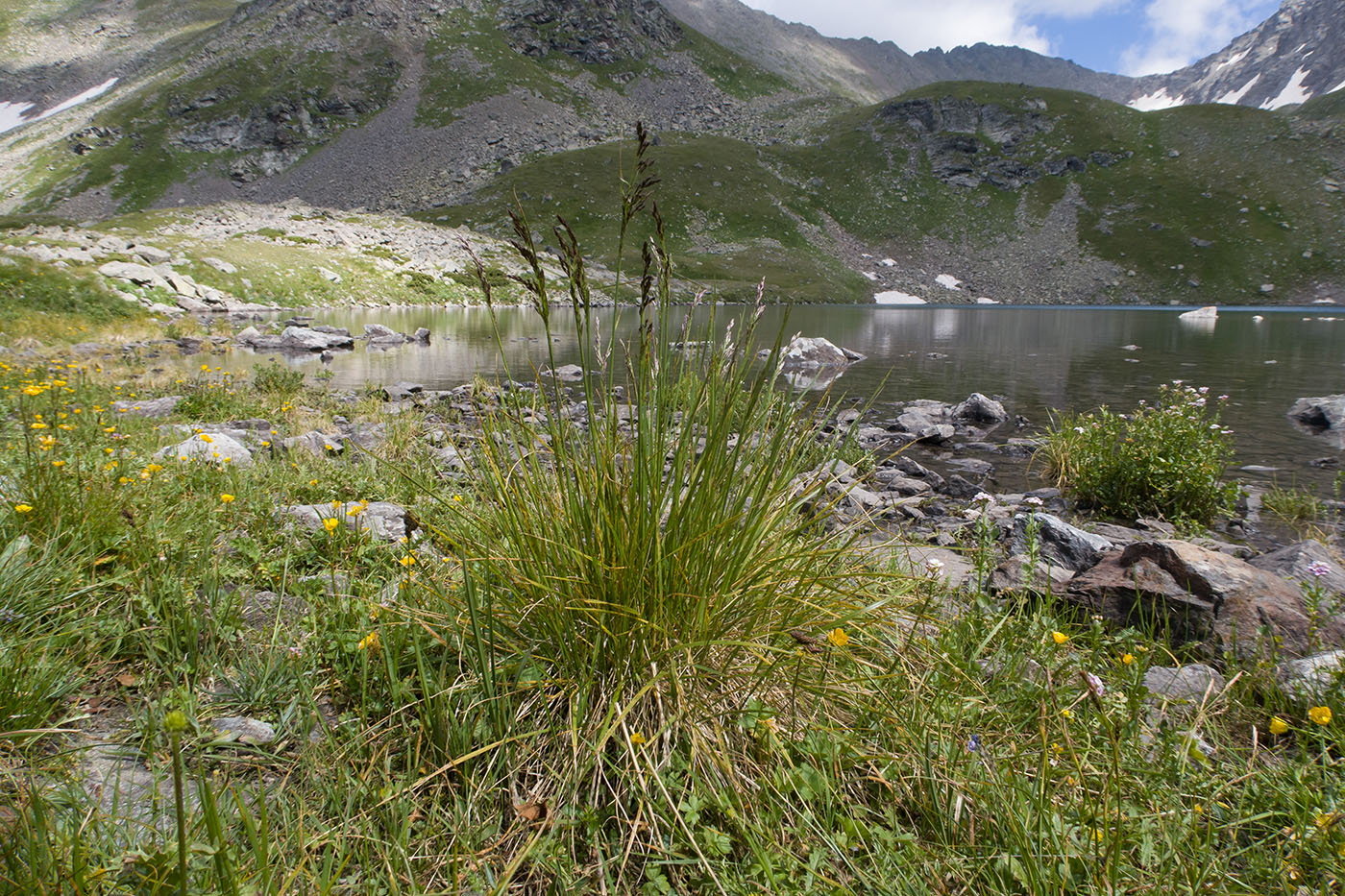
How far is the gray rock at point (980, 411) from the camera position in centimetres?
1225

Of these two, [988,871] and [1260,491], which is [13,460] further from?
[1260,491]

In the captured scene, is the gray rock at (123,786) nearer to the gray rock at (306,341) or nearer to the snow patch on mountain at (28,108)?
the gray rock at (306,341)

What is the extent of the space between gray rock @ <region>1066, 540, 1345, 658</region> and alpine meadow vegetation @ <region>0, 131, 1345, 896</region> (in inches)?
8.6

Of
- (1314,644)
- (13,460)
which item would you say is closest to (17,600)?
(13,460)

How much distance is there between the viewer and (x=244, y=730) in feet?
6.81

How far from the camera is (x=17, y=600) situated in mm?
2268

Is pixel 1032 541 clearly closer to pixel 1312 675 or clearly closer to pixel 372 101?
pixel 1312 675

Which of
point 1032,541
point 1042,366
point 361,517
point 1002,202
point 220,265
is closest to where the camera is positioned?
point 1032,541

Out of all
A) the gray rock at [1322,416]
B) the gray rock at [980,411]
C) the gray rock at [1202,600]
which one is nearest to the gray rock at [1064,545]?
the gray rock at [1202,600]

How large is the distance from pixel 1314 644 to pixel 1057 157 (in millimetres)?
137303

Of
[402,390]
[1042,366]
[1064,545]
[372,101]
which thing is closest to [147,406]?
[402,390]

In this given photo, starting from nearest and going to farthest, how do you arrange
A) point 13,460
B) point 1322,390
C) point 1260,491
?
point 13,460
point 1260,491
point 1322,390

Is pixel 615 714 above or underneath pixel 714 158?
underneath

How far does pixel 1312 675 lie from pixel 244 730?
431cm
